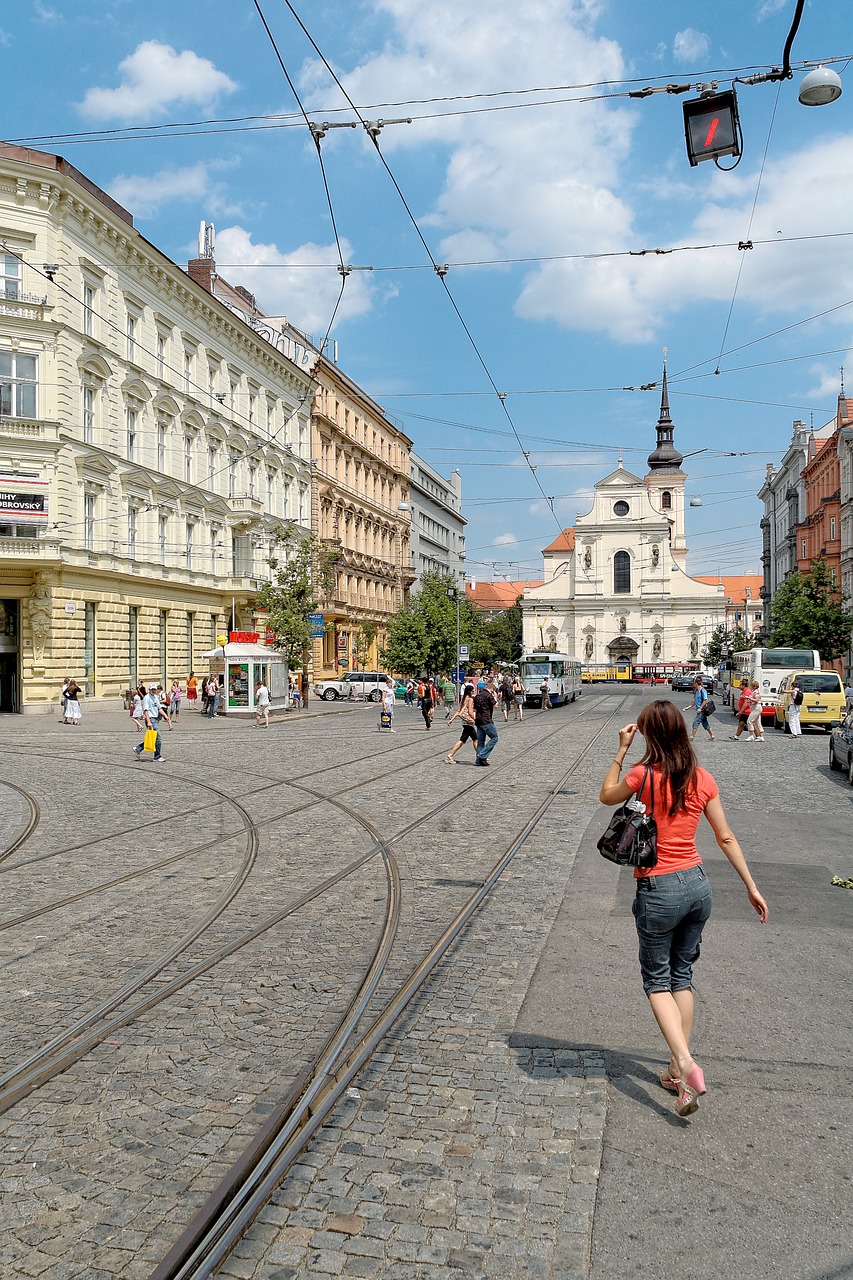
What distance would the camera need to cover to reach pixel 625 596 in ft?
360

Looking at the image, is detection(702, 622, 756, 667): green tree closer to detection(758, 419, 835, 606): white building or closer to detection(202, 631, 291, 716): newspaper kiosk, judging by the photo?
detection(758, 419, 835, 606): white building

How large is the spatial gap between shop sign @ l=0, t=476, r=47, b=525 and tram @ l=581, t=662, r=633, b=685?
249ft

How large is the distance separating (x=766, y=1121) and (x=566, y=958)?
2441 mm

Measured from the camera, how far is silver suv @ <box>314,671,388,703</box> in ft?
173

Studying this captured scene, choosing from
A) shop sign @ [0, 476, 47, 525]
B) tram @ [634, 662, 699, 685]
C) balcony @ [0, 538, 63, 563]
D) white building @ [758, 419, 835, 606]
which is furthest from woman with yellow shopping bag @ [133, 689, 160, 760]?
tram @ [634, 662, 699, 685]

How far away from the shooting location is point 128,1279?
322cm

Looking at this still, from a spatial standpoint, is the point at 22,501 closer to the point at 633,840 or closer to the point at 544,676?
the point at 544,676

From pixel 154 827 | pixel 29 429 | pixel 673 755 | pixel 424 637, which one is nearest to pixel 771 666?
pixel 424 637

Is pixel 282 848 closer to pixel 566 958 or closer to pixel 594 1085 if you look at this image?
pixel 566 958

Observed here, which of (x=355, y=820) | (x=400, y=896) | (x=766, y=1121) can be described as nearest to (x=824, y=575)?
(x=355, y=820)

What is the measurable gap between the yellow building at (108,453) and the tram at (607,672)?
60764 millimetres

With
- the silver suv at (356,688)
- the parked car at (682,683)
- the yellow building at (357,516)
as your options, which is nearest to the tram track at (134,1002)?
the silver suv at (356,688)

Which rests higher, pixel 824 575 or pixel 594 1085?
pixel 824 575

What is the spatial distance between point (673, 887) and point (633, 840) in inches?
10.7
